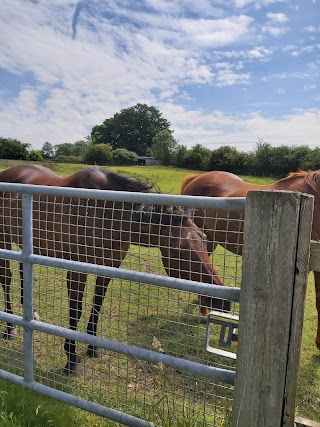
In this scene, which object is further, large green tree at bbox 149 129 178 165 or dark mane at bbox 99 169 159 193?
large green tree at bbox 149 129 178 165

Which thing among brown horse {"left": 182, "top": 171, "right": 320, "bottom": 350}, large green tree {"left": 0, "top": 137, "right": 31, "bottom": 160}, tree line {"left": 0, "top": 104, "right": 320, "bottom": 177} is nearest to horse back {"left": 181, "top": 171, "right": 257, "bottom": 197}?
brown horse {"left": 182, "top": 171, "right": 320, "bottom": 350}

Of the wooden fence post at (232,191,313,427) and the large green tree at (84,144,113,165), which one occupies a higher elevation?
the large green tree at (84,144,113,165)

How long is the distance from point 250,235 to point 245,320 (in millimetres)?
372

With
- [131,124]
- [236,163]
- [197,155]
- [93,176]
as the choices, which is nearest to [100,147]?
[197,155]

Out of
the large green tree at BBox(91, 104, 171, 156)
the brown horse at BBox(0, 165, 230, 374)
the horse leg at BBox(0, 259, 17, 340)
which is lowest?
the horse leg at BBox(0, 259, 17, 340)

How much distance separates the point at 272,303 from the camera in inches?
59.2

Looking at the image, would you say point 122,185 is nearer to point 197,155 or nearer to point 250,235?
point 250,235

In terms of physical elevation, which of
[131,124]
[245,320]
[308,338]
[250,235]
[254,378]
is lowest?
[308,338]

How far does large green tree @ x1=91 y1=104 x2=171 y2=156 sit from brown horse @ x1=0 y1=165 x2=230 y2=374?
87484 mm

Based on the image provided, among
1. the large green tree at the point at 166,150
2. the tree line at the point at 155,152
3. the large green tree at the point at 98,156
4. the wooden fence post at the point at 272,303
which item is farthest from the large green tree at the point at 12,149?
the wooden fence post at the point at 272,303

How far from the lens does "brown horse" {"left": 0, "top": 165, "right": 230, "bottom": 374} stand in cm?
288

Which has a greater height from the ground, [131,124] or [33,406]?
[131,124]

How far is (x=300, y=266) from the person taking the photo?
1.47m

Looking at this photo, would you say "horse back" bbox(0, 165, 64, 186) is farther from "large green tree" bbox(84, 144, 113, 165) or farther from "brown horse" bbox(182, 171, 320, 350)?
"large green tree" bbox(84, 144, 113, 165)
